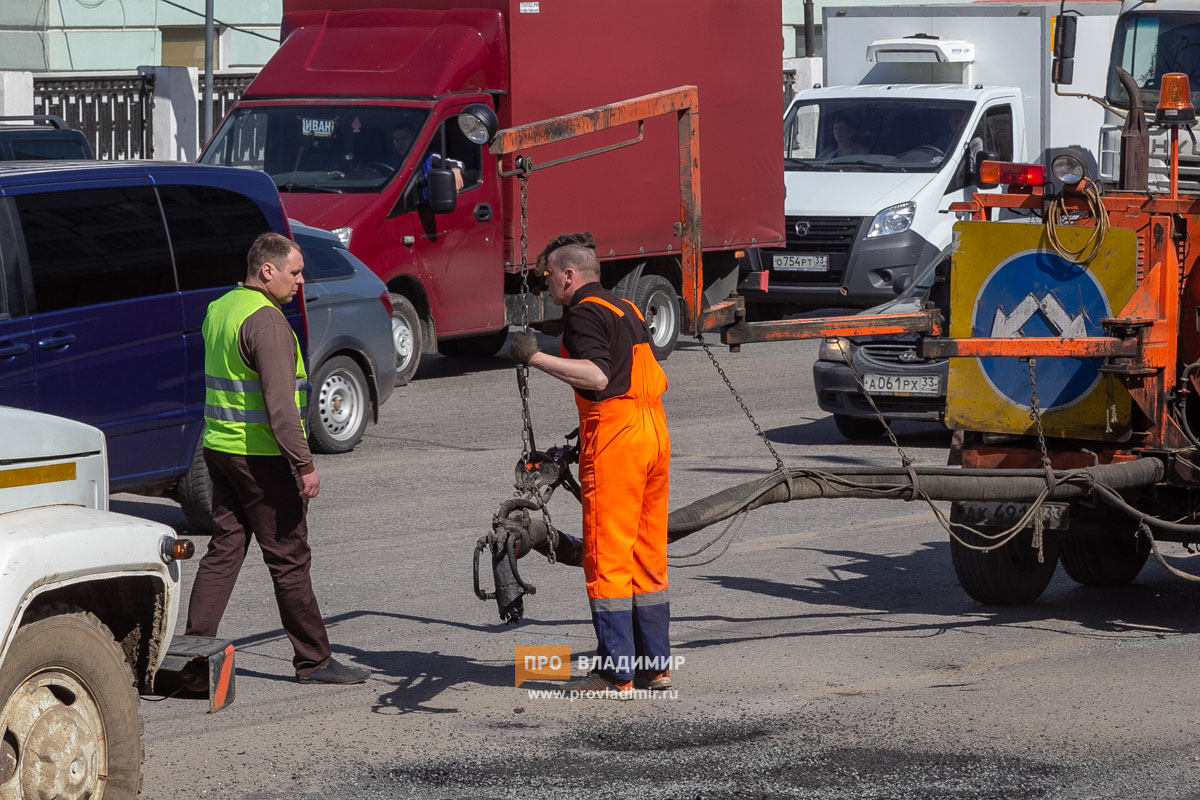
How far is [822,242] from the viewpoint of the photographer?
19656mm

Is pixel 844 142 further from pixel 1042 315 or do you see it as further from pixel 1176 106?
pixel 1042 315

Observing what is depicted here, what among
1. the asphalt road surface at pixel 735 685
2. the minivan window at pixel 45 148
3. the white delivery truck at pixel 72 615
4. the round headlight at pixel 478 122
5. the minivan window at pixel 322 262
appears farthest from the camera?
the minivan window at pixel 45 148

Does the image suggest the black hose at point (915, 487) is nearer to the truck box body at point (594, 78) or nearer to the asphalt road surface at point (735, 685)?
the asphalt road surface at point (735, 685)

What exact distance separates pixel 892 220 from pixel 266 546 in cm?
1304

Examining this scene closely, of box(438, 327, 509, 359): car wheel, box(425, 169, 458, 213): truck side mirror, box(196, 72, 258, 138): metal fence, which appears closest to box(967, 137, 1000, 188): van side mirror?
box(438, 327, 509, 359): car wheel

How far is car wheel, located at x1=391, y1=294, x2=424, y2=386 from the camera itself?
1608 cm

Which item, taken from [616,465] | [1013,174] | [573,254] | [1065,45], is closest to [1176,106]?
[1013,174]

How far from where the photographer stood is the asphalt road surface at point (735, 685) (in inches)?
238

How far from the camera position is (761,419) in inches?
581

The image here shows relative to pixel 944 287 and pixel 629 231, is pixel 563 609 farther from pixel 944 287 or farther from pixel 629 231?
pixel 629 231

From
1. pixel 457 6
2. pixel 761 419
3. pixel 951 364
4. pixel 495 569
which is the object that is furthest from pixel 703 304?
pixel 457 6

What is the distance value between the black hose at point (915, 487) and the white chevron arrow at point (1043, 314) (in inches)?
25.2

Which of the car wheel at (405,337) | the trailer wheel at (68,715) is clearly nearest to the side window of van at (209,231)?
the trailer wheel at (68,715)

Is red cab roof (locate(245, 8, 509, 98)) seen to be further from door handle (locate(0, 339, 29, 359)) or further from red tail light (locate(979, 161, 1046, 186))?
red tail light (locate(979, 161, 1046, 186))
